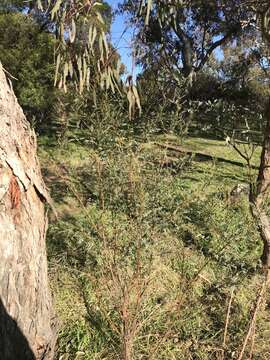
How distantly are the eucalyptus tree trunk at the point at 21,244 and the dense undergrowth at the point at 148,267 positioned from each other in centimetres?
52

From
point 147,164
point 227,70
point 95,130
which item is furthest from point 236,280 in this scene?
point 227,70

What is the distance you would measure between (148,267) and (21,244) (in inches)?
49.4

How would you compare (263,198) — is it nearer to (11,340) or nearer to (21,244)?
(21,244)

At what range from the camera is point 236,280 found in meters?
3.98

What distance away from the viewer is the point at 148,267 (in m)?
3.38

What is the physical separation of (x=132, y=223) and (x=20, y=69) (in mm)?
4787

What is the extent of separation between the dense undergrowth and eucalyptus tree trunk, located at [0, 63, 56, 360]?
518mm

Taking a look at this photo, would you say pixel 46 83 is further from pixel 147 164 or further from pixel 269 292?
pixel 269 292

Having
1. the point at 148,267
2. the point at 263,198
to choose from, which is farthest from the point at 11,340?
the point at 263,198

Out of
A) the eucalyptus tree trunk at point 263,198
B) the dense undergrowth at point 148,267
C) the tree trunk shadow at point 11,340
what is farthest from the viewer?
the eucalyptus tree trunk at point 263,198

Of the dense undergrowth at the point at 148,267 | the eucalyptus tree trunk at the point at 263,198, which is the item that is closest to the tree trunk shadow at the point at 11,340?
the dense undergrowth at the point at 148,267

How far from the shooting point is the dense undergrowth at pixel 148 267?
10.7 ft

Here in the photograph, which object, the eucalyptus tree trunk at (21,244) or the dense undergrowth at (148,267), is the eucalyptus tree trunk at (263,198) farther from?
the eucalyptus tree trunk at (21,244)

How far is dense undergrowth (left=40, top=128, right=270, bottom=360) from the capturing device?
326 centimetres
